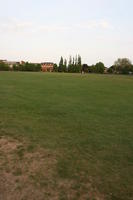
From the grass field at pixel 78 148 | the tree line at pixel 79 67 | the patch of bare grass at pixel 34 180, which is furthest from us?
the tree line at pixel 79 67

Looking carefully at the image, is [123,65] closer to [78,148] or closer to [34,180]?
[78,148]

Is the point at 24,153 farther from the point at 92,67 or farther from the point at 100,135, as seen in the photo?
the point at 92,67

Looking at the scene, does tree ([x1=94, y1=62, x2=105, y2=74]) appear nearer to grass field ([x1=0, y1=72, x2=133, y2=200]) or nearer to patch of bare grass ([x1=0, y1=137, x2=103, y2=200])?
grass field ([x1=0, y1=72, x2=133, y2=200])

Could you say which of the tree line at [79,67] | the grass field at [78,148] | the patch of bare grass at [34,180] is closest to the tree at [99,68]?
the tree line at [79,67]

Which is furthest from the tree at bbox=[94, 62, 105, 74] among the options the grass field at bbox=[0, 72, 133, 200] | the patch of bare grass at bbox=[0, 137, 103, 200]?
the patch of bare grass at bbox=[0, 137, 103, 200]

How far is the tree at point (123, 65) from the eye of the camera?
4269 inches

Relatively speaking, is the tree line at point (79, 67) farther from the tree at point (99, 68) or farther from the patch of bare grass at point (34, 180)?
the patch of bare grass at point (34, 180)

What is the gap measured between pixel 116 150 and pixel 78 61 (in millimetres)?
113627

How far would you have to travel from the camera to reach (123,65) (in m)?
114

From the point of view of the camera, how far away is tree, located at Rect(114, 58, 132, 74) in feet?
356

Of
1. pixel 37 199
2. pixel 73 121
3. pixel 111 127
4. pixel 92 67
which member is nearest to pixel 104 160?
pixel 37 199

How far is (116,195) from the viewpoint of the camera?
3531mm

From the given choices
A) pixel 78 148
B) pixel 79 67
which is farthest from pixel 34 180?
pixel 79 67

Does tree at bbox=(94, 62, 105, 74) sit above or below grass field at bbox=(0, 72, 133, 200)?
above
